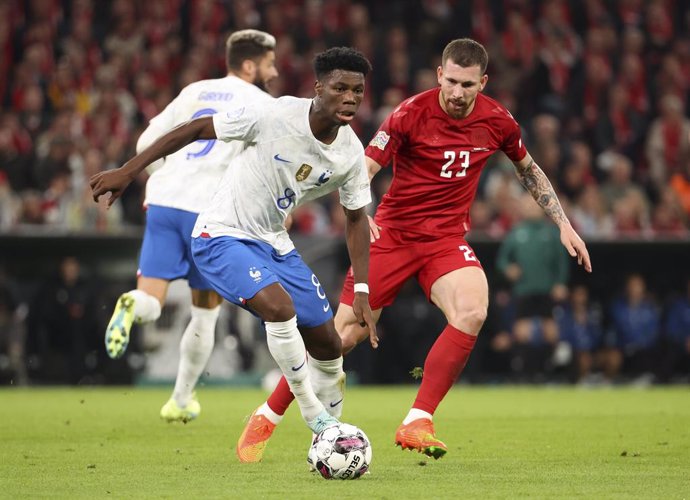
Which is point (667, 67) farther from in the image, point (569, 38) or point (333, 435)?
point (333, 435)

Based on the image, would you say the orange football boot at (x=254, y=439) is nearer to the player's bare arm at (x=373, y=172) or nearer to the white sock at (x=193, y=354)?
the player's bare arm at (x=373, y=172)

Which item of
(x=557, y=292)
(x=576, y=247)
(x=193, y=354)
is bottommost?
(x=557, y=292)

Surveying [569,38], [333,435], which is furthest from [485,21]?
[333,435]

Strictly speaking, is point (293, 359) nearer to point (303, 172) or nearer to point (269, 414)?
point (269, 414)

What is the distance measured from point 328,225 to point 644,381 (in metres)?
4.77

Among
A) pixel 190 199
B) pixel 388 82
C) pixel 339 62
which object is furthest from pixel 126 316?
pixel 388 82

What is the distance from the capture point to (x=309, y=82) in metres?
19.1

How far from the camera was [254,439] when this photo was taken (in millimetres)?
7633

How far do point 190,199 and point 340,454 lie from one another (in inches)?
146

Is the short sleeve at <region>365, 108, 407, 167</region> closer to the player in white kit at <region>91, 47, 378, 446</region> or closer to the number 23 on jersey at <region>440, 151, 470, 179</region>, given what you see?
the number 23 on jersey at <region>440, 151, 470, 179</region>

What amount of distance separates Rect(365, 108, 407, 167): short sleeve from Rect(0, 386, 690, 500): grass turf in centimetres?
190

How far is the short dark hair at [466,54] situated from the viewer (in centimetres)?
793

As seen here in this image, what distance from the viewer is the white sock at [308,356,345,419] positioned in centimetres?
768

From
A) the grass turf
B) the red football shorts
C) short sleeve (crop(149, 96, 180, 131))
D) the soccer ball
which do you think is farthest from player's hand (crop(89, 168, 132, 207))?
short sleeve (crop(149, 96, 180, 131))
